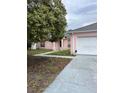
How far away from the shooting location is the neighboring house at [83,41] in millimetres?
16547

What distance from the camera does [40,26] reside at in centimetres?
708

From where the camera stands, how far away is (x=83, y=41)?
17.3 metres

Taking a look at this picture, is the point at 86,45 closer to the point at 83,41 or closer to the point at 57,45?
the point at 83,41

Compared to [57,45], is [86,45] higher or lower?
lower

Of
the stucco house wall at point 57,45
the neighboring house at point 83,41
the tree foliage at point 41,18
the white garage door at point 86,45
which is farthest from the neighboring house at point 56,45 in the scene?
the tree foliage at point 41,18

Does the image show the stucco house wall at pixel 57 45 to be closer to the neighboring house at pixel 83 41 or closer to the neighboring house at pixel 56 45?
the neighboring house at pixel 56 45

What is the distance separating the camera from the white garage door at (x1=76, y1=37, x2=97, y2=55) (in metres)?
16.5

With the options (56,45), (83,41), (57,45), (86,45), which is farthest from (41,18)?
(57,45)

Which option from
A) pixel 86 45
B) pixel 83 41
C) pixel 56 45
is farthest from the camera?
pixel 56 45

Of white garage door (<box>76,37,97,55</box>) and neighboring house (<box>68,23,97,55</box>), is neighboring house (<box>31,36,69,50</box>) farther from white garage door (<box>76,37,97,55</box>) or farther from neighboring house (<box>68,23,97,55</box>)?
white garage door (<box>76,37,97,55</box>)

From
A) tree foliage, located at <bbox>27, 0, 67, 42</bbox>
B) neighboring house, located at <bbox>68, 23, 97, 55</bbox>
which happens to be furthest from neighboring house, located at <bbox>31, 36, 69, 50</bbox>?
tree foliage, located at <bbox>27, 0, 67, 42</bbox>

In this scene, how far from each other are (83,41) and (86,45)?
22.5 inches

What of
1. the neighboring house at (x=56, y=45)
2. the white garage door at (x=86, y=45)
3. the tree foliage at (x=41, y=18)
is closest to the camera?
the tree foliage at (x=41, y=18)
